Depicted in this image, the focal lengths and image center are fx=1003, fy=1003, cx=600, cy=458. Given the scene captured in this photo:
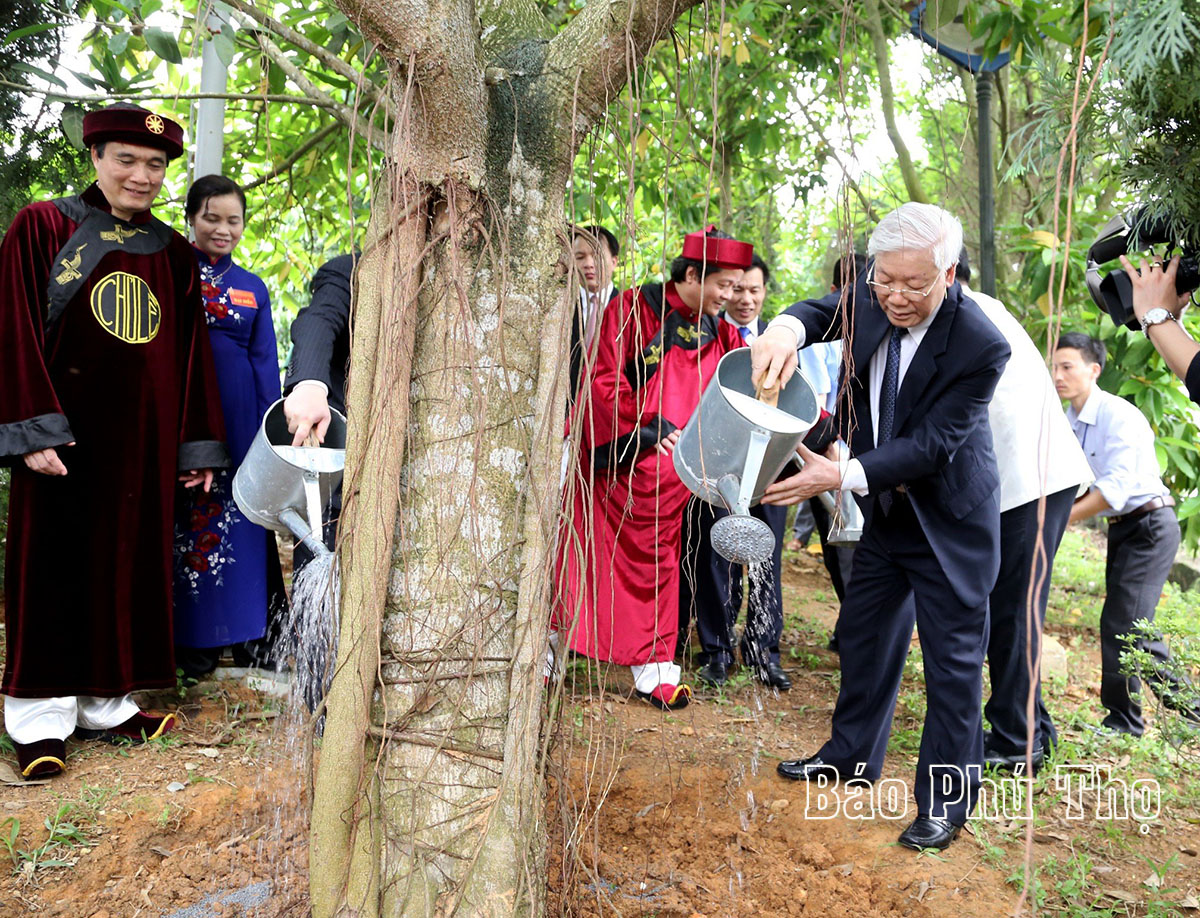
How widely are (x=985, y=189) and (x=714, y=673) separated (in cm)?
263

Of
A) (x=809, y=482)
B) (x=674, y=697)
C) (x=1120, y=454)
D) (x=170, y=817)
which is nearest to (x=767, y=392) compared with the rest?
(x=809, y=482)

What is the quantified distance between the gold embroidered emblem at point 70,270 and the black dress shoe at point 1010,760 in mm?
3325

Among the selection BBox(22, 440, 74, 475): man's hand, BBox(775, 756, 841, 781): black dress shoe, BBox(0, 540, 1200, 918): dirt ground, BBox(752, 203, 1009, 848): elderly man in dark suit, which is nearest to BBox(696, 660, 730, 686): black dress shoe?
BBox(0, 540, 1200, 918): dirt ground

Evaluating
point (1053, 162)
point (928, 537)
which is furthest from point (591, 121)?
point (928, 537)

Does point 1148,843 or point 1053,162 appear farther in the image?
point 1148,843

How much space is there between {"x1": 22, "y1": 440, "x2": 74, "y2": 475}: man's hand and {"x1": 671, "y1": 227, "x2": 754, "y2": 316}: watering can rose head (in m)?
2.18

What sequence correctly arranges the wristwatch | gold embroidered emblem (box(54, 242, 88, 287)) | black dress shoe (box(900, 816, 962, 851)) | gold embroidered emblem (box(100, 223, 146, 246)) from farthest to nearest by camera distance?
1. gold embroidered emblem (box(100, 223, 146, 246))
2. gold embroidered emblem (box(54, 242, 88, 287))
3. black dress shoe (box(900, 816, 962, 851))
4. the wristwatch

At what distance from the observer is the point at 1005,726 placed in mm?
3477

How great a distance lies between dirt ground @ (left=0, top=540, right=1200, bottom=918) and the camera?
2322mm

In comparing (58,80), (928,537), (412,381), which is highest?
(58,80)

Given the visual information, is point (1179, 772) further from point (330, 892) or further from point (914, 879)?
point (330, 892)

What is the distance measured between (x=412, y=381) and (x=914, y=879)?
183cm

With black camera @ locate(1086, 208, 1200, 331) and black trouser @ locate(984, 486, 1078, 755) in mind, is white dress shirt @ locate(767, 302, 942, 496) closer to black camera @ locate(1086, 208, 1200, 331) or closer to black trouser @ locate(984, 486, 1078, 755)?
black camera @ locate(1086, 208, 1200, 331)

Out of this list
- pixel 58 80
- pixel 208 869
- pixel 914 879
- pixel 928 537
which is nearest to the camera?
pixel 208 869
